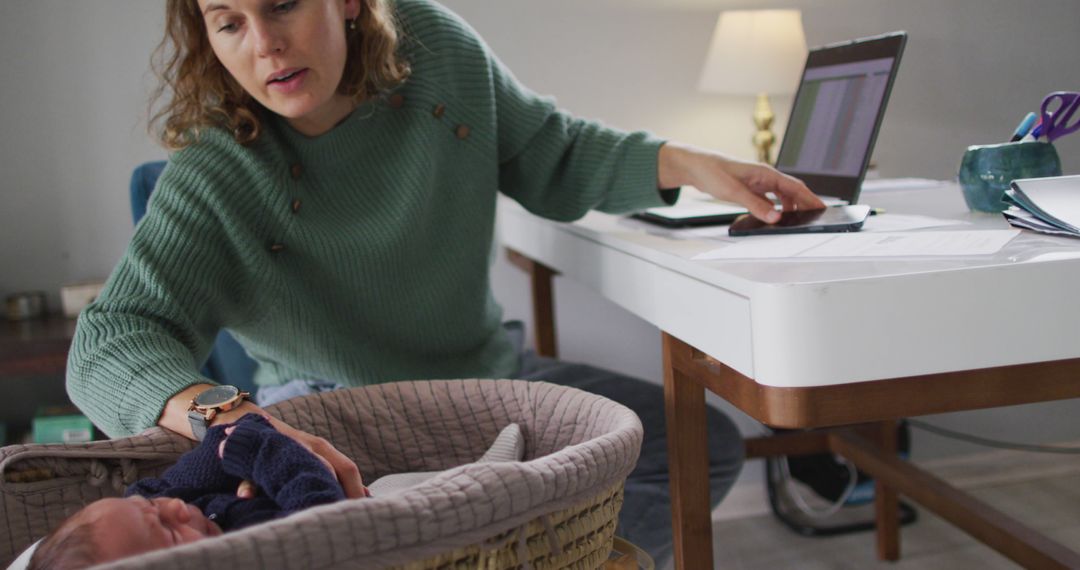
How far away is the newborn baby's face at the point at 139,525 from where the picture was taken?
62cm

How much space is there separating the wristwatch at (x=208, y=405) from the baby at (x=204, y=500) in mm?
55

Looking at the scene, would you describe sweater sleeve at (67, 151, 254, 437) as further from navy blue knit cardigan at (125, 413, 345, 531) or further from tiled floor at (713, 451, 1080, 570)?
tiled floor at (713, 451, 1080, 570)

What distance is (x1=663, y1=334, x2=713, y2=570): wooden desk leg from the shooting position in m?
1.00

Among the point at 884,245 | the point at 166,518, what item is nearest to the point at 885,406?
the point at 884,245

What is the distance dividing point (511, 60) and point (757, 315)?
1.43 metres

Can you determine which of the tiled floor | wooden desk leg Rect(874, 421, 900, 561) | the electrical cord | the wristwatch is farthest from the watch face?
the electrical cord

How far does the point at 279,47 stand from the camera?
3.53ft

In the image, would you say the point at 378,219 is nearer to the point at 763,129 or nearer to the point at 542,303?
the point at 542,303

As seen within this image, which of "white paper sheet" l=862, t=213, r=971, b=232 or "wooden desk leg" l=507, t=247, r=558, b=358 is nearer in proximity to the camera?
"white paper sheet" l=862, t=213, r=971, b=232

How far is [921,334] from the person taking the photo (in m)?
0.72

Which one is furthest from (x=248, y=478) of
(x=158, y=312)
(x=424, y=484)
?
(x=158, y=312)

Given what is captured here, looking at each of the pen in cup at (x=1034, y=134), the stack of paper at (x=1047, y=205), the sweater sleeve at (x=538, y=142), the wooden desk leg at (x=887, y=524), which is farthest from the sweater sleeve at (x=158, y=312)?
the wooden desk leg at (x=887, y=524)

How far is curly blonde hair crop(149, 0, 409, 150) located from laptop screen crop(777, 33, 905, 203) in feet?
2.01

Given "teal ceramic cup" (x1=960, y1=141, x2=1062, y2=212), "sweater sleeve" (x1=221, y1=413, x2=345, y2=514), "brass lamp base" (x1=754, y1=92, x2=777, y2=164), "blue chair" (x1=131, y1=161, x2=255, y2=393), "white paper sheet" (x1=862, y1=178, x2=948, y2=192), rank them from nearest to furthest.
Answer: "sweater sleeve" (x1=221, y1=413, x2=345, y2=514), "teal ceramic cup" (x1=960, y1=141, x2=1062, y2=212), "blue chair" (x1=131, y1=161, x2=255, y2=393), "white paper sheet" (x1=862, y1=178, x2=948, y2=192), "brass lamp base" (x1=754, y1=92, x2=777, y2=164)
